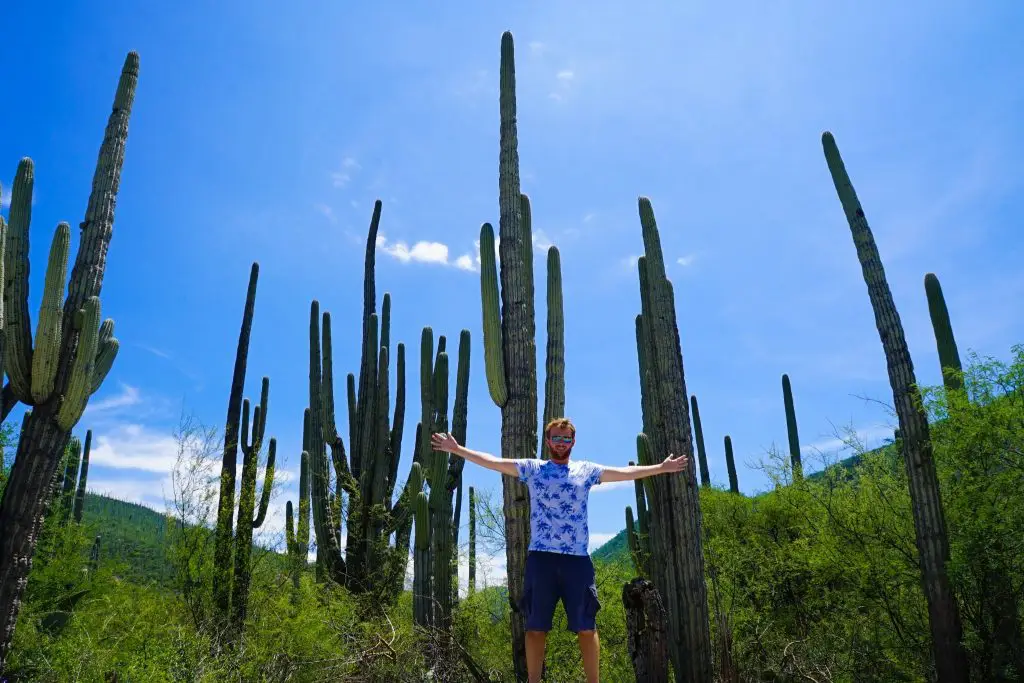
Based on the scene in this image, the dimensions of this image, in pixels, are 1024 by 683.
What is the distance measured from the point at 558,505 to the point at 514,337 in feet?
10.4

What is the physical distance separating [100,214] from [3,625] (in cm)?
403

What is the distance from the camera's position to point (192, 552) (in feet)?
41.5

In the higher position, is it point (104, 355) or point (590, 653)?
point (104, 355)

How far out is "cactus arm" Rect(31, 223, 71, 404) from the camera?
6.61 m

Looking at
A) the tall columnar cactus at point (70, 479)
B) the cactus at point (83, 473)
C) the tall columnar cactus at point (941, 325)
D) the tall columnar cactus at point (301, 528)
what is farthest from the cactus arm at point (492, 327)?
the cactus at point (83, 473)

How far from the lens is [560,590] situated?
3.54 m

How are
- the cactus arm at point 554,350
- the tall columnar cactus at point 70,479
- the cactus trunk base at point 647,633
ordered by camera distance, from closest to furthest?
the cactus trunk base at point 647,633, the cactus arm at point 554,350, the tall columnar cactus at point 70,479

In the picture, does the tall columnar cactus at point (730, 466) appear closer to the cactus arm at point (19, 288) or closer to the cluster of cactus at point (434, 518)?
the cluster of cactus at point (434, 518)

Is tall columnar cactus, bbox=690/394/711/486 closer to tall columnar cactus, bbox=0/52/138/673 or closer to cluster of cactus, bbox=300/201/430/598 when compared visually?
cluster of cactus, bbox=300/201/430/598

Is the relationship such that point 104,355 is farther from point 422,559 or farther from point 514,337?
point 422,559

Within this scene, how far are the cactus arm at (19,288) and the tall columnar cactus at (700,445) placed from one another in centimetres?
1295

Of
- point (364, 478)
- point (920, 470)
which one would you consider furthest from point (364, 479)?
point (920, 470)

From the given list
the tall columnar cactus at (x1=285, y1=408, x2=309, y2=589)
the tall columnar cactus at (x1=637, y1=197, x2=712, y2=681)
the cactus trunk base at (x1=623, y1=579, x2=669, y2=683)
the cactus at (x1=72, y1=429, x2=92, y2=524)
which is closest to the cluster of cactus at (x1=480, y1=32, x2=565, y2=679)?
the tall columnar cactus at (x1=637, y1=197, x2=712, y2=681)

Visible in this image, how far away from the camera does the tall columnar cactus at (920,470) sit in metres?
6.21
